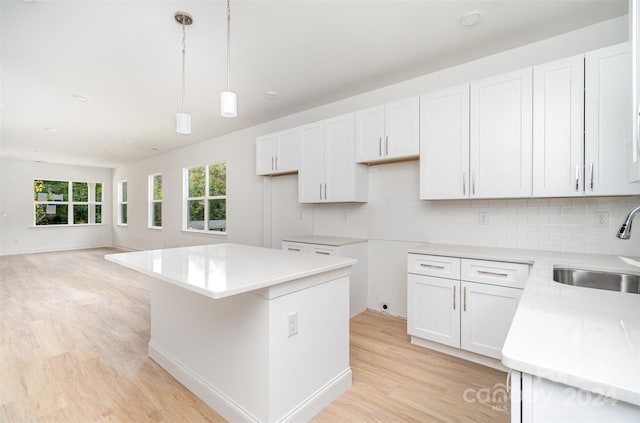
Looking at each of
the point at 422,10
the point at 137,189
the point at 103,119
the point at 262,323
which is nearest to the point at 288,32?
the point at 422,10

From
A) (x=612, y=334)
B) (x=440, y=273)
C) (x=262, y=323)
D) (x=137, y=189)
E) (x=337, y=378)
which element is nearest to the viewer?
(x=612, y=334)

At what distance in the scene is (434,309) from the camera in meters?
2.60

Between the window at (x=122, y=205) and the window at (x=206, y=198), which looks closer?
the window at (x=206, y=198)

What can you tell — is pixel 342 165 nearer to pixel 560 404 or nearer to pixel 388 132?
pixel 388 132

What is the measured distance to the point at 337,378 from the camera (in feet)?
6.58

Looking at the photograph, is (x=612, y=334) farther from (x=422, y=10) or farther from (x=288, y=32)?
(x=288, y=32)

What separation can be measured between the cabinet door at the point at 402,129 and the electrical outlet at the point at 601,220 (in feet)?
4.86

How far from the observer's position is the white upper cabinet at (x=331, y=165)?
346 cm

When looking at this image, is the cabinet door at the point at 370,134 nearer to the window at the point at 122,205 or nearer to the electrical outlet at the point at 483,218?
the electrical outlet at the point at 483,218

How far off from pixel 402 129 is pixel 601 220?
5.77ft

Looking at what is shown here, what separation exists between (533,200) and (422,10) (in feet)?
5.92

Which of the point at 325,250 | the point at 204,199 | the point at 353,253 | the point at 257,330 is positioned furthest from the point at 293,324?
the point at 204,199

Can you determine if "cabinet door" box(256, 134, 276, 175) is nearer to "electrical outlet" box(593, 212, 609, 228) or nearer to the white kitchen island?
the white kitchen island

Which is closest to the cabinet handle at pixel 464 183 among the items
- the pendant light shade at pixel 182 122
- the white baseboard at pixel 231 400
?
the white baseboard at pixel 231 400
